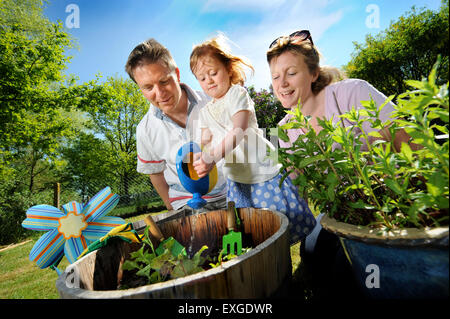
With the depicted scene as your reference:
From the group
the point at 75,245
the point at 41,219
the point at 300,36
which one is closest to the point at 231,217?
the point at 75,245

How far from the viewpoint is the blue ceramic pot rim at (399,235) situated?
1.42 feet

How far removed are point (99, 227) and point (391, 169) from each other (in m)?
1.02

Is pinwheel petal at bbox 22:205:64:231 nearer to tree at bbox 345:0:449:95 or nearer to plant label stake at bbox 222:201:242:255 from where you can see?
plant label stake at bbox 222:201:242:255

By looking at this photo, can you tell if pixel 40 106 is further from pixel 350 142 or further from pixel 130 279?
pixel 350 142

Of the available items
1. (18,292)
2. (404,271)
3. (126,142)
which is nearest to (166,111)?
(404,271)

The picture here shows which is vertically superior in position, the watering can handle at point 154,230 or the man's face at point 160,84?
the man's face at point 160,84

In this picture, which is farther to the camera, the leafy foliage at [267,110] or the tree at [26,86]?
the tree at [26,86]

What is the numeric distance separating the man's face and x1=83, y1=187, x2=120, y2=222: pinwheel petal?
2.77 ft

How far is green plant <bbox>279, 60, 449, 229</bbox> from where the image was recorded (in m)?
0.46

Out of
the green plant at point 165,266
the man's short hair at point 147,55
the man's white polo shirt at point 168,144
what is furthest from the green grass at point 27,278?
the man's short hair at point 147,55

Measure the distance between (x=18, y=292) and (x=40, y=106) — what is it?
6.24 meters

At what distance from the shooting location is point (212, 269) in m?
0.60

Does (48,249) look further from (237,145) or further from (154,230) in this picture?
(237,145)

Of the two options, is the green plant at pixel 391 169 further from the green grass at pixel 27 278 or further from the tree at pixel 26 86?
the tree at pixel 26 86
